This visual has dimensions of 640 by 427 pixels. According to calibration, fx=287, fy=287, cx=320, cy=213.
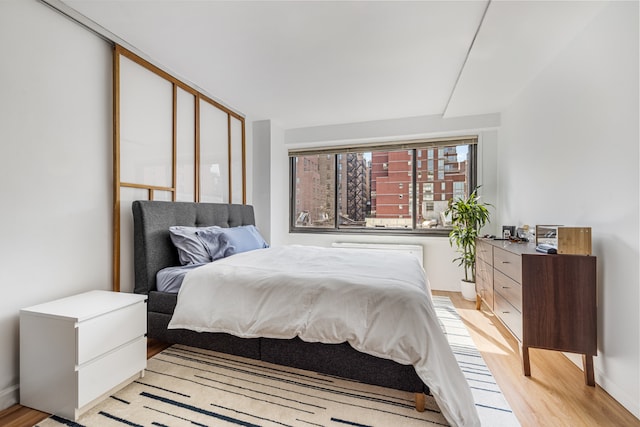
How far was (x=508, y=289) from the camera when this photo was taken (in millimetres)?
2090

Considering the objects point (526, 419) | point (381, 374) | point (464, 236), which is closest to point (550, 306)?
point (526, 419)

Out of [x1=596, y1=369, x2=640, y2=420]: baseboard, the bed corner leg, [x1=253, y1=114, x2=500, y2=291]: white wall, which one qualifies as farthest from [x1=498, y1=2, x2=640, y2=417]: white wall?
[x1=253, y1=114, x2=500, y2=291]: white wall

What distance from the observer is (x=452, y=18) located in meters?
1.93

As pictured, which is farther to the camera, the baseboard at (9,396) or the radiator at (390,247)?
the radiator at (390,247)

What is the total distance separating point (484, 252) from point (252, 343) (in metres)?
2.28

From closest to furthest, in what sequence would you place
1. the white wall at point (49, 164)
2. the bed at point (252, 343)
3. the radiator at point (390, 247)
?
1. the bed at point (252, 343)
2. the white wall at point (49, 164)
3. the radiator at point (390, 247)

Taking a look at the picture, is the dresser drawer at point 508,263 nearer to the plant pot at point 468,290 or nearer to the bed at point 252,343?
the bed at point 252,343

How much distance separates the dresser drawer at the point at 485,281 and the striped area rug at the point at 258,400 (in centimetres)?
76

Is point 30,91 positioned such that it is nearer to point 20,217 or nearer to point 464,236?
point 20,217

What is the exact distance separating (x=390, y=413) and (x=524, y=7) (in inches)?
97.3

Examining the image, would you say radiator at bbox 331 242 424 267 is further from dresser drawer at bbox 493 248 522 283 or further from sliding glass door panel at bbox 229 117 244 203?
sliding glass door panel at bbox 229 117 244 203

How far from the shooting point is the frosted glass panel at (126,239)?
2.27 metres

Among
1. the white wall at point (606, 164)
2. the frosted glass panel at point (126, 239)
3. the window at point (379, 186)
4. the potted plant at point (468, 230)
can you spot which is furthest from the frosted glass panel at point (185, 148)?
the white wall at point (606, 164)

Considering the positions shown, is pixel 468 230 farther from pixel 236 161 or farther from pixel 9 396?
pixel 9 396
